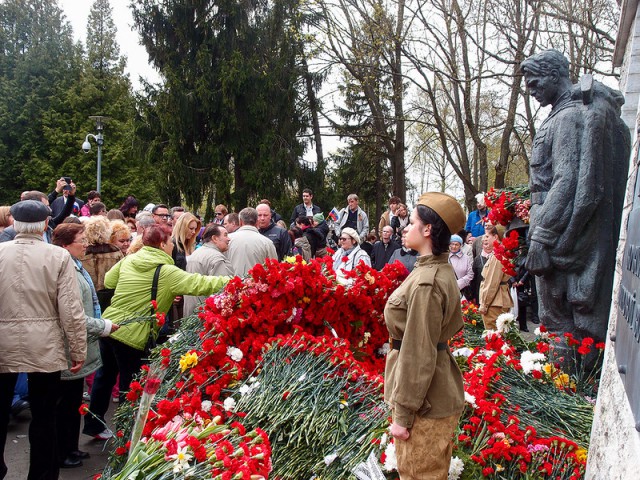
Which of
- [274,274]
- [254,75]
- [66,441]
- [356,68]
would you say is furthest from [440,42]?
[66,441]

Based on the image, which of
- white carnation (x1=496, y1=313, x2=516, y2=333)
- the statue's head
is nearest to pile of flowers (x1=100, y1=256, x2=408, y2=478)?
white carnation (x1=496, y1=313, x2=516, y2=333)

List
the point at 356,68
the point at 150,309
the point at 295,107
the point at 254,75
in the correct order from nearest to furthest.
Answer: the point at 150,309 < the point at 356,68 < the point at 254,75 < the point at 295,107

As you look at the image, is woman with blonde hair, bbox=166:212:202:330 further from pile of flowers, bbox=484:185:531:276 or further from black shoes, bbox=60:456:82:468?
pile of flowers, bbox=484:185:531:276

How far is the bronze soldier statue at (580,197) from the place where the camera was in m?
3.95

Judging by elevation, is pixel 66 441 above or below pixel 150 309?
below

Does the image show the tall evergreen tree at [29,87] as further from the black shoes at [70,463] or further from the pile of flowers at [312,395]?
the pile of flowers at [312,395]

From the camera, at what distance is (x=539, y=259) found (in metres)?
4.15

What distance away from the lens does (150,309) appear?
5.14 m

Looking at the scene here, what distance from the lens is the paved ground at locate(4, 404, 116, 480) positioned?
183 inches

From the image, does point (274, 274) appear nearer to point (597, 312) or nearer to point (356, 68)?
point (597, 312)

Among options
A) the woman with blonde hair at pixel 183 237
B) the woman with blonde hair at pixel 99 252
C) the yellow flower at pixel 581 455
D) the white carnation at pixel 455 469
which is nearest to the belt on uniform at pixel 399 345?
the white carnation at pixel 455 469

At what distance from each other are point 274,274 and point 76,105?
3318 centimetres

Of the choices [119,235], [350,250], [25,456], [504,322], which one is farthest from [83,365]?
[350,250]

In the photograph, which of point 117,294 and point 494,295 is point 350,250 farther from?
point 117,294
